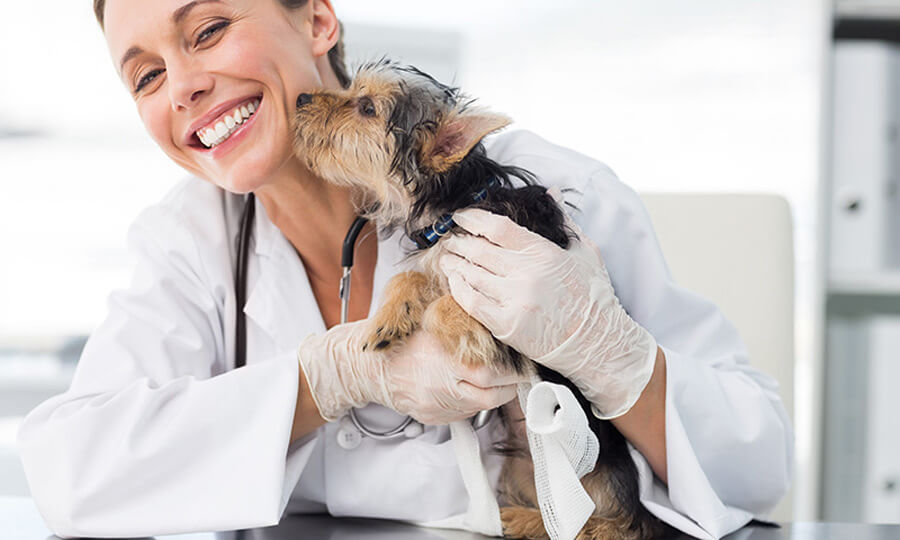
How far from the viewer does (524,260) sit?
3.60ft

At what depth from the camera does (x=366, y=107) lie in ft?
3.95

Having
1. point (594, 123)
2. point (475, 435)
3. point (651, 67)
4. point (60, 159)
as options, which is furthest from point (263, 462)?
point (60, 159)

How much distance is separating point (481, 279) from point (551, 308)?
0.11 meters

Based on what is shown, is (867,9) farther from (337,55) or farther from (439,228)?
(439,228)

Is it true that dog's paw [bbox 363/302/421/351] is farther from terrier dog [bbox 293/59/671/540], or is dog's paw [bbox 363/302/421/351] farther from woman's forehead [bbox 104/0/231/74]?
woman's forehead [bbox 104/0/231/74]

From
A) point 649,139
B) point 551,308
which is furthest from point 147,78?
point 649,139

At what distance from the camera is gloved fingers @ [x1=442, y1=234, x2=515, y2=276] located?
110cm

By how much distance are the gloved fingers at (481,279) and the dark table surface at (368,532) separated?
0.34m

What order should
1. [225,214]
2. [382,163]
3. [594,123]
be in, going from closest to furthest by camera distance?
[382,163] < [225,214] < [594,123]

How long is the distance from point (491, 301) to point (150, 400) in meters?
0.51

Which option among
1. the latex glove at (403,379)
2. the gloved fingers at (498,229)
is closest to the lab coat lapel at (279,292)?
the latex glove at (403,379)

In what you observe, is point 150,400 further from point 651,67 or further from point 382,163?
point 651,67

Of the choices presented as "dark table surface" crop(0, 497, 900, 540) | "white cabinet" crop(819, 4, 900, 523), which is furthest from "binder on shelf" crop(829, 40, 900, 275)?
"dark table surface" crop(0, 497, 900, 540)

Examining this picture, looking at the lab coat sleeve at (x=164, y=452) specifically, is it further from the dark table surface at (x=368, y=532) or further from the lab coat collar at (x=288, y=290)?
the lab coat collar at (x=288, y=290)
